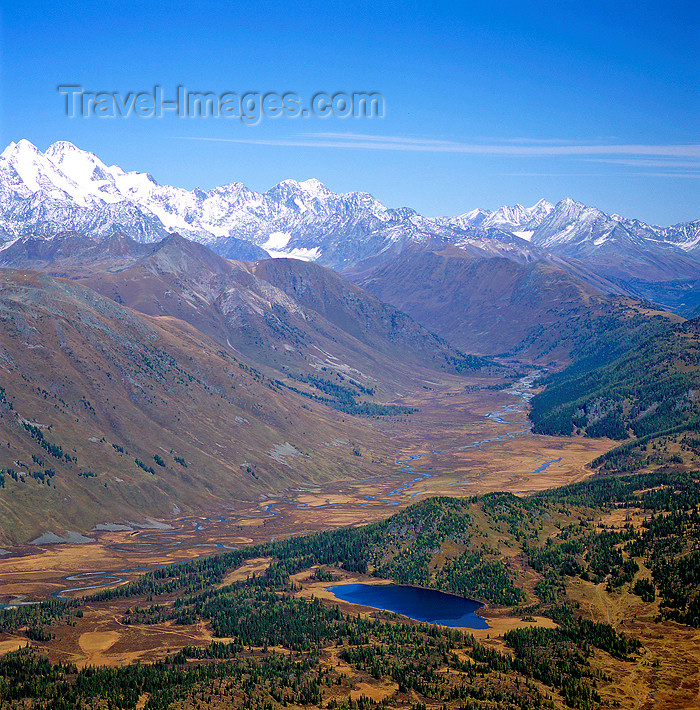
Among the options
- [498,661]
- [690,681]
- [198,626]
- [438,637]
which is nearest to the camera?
[690,681]

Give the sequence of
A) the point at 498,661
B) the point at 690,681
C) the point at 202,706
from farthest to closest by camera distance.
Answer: the point at 498,661, the point at 690,681, the point at 202,706

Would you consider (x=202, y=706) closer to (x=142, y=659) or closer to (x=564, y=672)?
(x=142, y=659)

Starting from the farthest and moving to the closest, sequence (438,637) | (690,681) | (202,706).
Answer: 1. (438,637)
2. (690,681)
3. (202,706)

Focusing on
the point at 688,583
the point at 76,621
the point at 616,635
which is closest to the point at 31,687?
the point at 76,621

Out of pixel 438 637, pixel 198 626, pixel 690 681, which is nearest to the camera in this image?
pixel 690 681

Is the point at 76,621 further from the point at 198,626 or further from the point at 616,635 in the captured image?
the point at 616,635

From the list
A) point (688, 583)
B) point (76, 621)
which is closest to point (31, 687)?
Result: point (76, 621)

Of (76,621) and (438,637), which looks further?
(76,621)

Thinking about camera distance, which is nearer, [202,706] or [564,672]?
[202,706]
